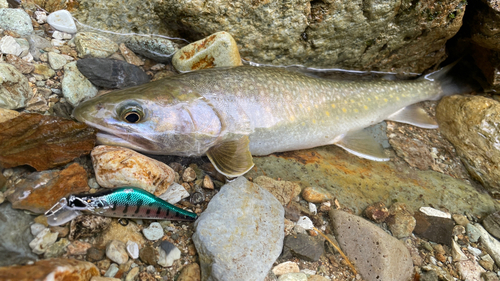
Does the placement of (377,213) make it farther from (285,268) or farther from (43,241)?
(43,241)

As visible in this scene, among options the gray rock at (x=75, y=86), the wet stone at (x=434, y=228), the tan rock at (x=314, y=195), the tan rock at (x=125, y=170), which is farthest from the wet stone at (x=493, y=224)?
the gray rock at (x=75, y=86)

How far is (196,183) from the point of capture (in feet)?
10.1

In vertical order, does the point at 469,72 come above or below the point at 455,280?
above

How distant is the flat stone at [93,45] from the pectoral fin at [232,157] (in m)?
1.93

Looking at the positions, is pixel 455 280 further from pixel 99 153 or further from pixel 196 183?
pixel 99 153

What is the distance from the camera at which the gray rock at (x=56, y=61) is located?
332 cm

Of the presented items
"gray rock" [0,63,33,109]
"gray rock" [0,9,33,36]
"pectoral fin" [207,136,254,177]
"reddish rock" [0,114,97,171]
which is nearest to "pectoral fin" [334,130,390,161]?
"pectoral fin" [207,136,254,177]

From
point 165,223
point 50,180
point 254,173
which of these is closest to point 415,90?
point 254,173

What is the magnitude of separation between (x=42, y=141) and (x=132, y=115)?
806 mm

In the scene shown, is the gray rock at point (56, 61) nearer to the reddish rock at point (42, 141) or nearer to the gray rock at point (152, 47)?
the gray rock at point (152, 47)

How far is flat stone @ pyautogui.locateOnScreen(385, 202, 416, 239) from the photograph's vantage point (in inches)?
125

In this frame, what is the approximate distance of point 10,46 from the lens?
3146mm

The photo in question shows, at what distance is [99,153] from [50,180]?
0.44 meters

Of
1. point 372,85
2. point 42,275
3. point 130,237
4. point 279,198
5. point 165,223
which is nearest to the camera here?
point 42,275
